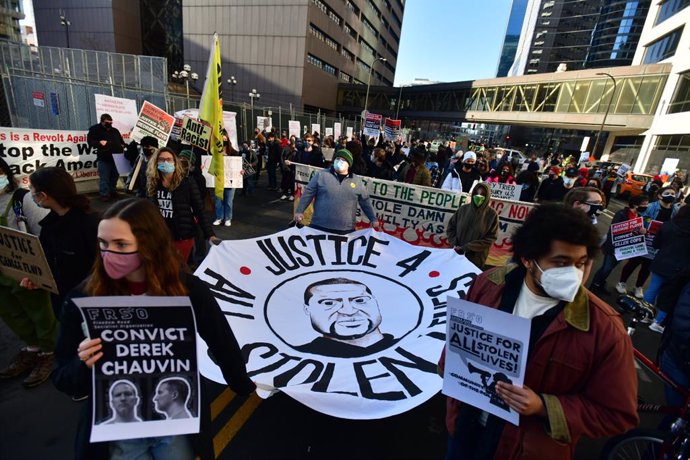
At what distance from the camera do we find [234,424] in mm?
2877

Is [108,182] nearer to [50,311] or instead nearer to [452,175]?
[50,311]

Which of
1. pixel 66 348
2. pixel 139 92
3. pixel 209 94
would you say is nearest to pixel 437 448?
pixel 66 348

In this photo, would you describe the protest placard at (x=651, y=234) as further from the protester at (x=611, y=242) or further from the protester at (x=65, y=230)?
the protester at (x=65, y=230)

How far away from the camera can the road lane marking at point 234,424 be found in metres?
2.68

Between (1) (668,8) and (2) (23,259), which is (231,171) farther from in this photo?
(1) (668,8)

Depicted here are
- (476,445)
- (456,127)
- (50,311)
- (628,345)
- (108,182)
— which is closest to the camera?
(628,345)

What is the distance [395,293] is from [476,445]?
1903mm

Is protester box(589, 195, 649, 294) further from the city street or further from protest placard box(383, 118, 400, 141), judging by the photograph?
protest placard box(383, 118, 400, 141)

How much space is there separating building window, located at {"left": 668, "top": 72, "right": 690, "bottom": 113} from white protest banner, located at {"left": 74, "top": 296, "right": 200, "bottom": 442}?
36086 millimetres

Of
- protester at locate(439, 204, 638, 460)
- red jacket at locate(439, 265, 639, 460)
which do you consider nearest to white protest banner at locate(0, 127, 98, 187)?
protester at locate(439, 204, 638, 460)

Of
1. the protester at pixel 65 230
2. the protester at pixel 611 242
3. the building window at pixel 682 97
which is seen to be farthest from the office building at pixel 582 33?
the protester at pixel 65 230

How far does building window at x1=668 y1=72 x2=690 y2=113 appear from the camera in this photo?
25.4m

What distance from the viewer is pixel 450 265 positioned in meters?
3.99

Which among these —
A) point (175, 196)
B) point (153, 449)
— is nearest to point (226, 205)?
point (175, 196)
